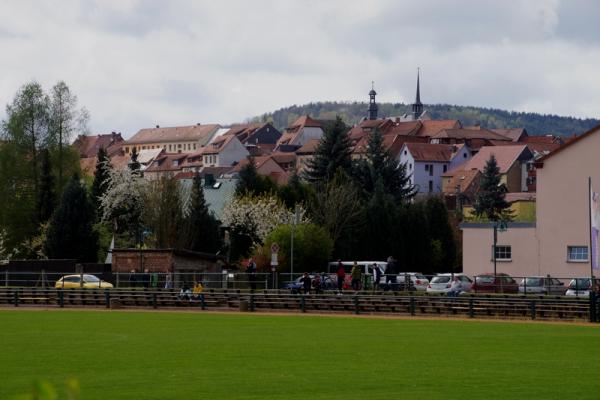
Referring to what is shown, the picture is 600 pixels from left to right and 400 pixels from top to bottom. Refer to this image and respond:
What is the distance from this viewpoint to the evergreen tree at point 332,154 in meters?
116

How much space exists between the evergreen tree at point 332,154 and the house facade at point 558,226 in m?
42.0

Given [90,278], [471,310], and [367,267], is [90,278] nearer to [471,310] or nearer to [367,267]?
[367,267]

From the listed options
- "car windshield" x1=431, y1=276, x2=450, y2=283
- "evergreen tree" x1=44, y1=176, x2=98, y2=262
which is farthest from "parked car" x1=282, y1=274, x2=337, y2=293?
"evergreen tree" x1=44, y1=176, x2=98, y2=262

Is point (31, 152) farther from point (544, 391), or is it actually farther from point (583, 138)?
point (544, 391)

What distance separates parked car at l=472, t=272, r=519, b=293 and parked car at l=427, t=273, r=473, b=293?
1.68 ft

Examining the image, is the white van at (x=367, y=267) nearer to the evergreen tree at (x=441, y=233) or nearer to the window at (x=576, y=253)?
the window at (x=576, y=253)

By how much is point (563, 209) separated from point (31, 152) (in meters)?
49.1

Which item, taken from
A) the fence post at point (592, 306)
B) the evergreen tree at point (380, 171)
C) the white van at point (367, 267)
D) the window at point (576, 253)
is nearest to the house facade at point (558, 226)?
the window at point (576, 253)

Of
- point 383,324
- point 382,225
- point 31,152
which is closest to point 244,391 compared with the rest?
point 383,324

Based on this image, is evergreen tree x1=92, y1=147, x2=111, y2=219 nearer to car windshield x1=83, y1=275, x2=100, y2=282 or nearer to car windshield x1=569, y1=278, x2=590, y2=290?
car windshield x1=83, y1=275, x2=100, y2=282

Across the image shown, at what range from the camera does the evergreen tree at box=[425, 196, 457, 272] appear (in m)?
Answer: 104

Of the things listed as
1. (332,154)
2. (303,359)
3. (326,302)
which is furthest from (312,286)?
(332,154)

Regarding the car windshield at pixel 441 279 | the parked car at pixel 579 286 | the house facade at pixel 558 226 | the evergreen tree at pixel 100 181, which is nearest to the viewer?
the parked car at pixel 579 286

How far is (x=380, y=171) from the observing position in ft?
Answer: 386
